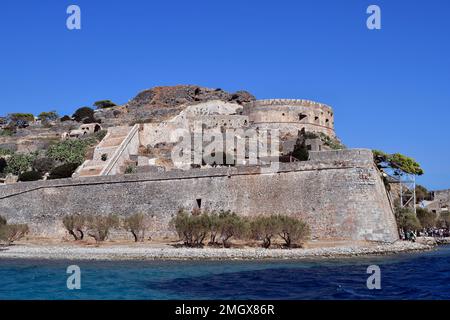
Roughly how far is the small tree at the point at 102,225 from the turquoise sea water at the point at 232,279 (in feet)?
20.5

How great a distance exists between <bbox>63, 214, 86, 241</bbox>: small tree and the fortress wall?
3.76 feet

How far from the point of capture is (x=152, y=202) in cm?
2973

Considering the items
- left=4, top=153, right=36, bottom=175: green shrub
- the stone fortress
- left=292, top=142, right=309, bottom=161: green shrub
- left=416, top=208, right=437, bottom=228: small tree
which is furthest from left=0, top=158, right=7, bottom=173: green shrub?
left=416, top=208, right=437, bottom=228: small tree

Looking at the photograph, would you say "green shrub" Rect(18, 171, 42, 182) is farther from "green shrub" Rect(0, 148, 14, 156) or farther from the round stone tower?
the round stone tower

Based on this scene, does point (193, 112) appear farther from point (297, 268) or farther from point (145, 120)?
point (297, 268)

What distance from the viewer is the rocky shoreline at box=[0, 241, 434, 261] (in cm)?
2275

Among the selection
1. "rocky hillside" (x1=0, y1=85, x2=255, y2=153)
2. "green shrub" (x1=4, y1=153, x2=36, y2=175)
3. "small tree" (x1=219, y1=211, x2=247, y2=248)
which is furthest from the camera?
"rocky hillside" (x1=0, y1=85, x2=255, y2=153)

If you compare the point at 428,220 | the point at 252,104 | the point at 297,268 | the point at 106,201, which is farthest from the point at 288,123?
the point at 297,268

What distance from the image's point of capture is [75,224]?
1179 inches

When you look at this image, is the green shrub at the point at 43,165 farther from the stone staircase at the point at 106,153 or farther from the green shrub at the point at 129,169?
the green shrub at the point at 129,169

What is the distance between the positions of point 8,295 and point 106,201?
1669 cm

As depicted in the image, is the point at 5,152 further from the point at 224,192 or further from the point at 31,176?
the point at 224,192
